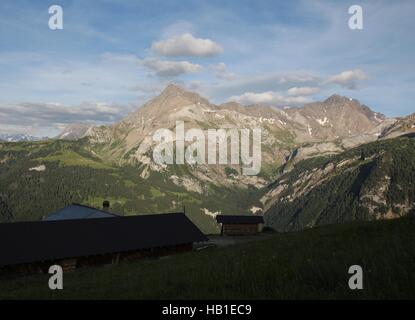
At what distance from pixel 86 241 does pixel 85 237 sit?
1.08 metres

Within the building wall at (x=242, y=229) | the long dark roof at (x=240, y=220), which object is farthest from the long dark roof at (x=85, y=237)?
the long dark roof at (x=240, y=220)

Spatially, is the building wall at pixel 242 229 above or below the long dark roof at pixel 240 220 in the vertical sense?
below

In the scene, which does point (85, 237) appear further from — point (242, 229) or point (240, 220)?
point (240, 220)

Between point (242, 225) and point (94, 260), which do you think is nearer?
point (94, 260)

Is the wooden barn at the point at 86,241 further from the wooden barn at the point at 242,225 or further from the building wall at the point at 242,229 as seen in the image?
the wooden barn at the point at 242,225

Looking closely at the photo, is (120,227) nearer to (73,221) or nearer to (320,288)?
(73,221)

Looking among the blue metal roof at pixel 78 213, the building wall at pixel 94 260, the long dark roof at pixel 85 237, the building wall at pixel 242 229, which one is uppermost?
the blue metal roof at pixel 78 213

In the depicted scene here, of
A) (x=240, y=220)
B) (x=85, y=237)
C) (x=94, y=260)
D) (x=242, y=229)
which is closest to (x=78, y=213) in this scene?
(x=85, y=237)

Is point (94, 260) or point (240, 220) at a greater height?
point (240, 220)

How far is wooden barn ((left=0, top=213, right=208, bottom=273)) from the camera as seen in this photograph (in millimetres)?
43062

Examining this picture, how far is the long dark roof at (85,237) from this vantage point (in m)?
43.5

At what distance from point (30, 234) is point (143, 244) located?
1509cm

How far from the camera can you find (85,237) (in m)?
50.3

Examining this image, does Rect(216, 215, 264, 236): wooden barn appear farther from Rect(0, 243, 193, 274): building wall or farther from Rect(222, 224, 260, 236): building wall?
Rect(0, 243, 193, 274): building wall
